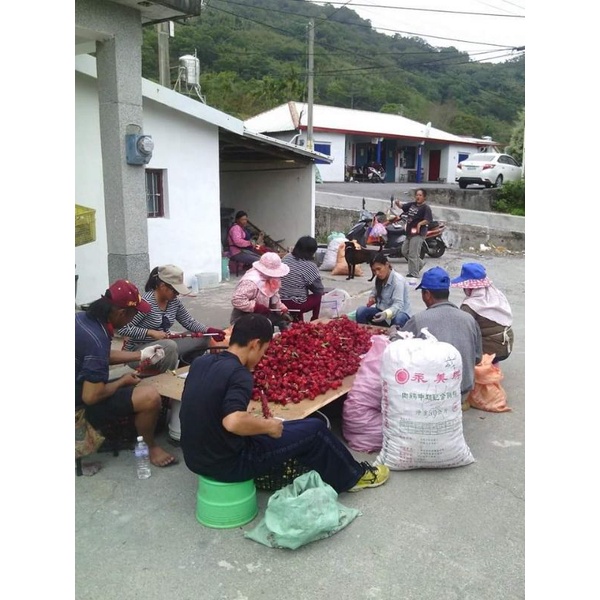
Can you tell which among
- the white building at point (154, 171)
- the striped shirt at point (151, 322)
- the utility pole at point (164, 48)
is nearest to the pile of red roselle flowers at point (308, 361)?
the striped shirt at point (151, 322)

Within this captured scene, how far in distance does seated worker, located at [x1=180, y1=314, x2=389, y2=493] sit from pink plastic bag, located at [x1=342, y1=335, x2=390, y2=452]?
896 mm

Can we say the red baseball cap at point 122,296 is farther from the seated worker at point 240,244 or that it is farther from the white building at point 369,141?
the white building at point 369,141

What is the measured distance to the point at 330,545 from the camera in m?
3.13

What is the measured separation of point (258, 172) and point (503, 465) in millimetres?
12144

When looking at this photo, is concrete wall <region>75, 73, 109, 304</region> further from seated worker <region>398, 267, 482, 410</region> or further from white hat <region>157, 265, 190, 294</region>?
seated worker <region>398, 267, 482, 410</region>

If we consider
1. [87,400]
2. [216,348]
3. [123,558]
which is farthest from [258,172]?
[123,558]

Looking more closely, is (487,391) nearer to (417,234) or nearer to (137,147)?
(137,147)

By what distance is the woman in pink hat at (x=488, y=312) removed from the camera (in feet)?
17.3

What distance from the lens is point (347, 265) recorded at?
12258 mm

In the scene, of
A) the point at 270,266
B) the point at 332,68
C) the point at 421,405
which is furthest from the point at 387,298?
the point at 332,68

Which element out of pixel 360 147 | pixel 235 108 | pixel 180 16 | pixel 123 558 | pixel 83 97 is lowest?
pixel 123 558

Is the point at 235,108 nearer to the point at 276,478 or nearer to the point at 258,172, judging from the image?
the point at 258,172

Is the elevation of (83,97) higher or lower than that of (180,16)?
lower

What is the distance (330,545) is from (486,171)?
23.0m
